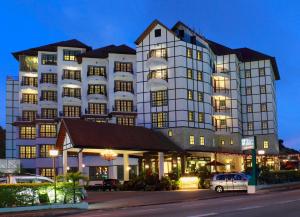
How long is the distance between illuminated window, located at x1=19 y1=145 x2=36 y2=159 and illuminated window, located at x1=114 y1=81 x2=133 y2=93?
16512mm

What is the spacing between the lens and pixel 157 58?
239ft

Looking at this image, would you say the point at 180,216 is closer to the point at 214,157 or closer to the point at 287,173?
the point at 287,173

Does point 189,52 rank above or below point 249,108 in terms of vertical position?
above

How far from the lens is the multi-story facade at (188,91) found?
71375mm

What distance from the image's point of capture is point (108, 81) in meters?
83.1

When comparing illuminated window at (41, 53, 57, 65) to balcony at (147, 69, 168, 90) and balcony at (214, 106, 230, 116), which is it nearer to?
balcony at (147, 69, 168, 90)

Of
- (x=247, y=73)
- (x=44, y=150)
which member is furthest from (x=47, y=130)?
(x=247, y=73)

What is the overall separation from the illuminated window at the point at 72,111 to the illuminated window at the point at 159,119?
52.2 ft

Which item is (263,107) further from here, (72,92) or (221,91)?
(72,92)

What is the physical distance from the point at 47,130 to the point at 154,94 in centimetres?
1978

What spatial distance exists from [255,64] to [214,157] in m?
20.7

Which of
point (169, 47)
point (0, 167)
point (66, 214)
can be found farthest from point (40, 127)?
point (66, 214)

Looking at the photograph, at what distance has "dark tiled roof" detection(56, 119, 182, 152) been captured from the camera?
5144 cm

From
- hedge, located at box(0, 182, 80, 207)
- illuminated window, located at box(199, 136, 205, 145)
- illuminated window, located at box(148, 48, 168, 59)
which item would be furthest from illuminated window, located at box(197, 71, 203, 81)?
hedge, located at box(0, 182, 80, 207)
